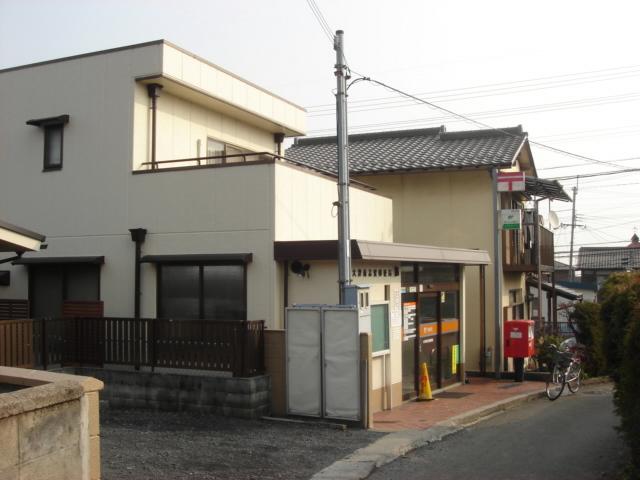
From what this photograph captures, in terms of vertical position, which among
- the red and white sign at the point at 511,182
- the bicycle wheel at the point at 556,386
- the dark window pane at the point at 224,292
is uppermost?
the red and white sign at the point at 511,182

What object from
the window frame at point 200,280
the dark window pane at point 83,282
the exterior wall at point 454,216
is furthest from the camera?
the exterior wall at point 454,216

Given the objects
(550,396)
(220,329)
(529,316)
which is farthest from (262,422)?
(529,316)

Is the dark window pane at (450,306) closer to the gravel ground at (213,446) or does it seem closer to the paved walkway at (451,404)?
the paved walkway at (451,404)

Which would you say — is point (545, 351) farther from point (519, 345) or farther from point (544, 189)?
point (544, 189)

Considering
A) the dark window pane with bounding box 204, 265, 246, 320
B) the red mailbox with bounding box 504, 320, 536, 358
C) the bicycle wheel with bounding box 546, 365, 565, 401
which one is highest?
the dark window pane with bounding box 204, 265, 246, 320

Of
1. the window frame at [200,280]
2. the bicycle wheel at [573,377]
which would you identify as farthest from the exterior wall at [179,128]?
the bicycle wheel at [573,377]

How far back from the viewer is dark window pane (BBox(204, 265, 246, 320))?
12789mm

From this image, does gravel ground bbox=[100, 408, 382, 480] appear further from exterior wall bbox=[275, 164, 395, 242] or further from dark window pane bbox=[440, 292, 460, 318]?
dark window pane bbox=[440, 292, 460, 318]

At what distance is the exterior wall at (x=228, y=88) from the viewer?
1438 cm

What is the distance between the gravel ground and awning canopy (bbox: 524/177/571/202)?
1221 cm

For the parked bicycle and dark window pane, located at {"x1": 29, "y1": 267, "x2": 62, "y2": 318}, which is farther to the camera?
the parked bicycle

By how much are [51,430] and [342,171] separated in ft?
24.1

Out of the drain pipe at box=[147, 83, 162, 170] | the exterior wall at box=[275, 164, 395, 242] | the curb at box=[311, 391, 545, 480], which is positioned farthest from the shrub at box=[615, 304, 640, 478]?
the drain pipe at box=[147, 83, 162, 170]

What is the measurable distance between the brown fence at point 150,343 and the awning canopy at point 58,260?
1329mm
